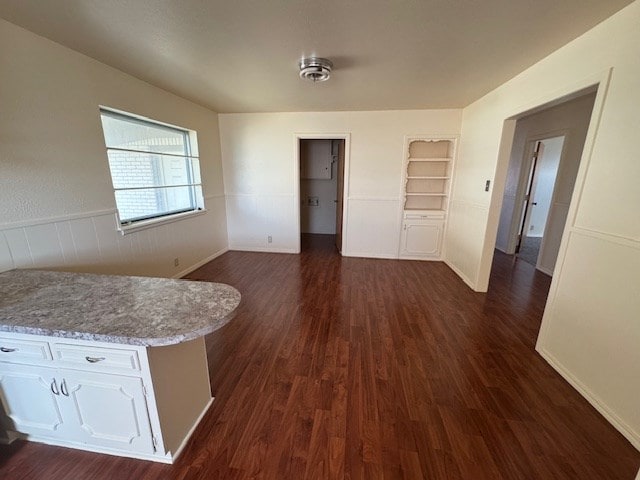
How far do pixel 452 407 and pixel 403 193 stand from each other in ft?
11.0

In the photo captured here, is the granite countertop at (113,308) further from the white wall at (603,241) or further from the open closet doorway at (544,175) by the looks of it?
the open closet doorway at (544,175)

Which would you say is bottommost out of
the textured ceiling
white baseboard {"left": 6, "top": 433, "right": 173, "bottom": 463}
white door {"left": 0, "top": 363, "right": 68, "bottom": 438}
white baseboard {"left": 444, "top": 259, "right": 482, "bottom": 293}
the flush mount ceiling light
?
white baseboard {"left": 6, "top": 433, "right": 173, "bottom": 463}

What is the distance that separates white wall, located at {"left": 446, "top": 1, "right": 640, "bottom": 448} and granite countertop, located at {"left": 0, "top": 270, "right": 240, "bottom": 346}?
2249 mm

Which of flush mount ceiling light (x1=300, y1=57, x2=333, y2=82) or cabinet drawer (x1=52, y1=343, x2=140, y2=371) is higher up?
flush mount ceiling light (x1=300, y1=57, x2=333, y2=82)

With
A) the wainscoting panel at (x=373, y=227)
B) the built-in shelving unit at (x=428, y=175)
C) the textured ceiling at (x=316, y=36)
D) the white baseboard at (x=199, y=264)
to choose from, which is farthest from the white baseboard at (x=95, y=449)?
the built-in shelving unit at (x=428, y=175)

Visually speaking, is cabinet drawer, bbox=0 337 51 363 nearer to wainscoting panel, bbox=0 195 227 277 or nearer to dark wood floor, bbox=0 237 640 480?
dark wood floor, bbox=0 237 640 480

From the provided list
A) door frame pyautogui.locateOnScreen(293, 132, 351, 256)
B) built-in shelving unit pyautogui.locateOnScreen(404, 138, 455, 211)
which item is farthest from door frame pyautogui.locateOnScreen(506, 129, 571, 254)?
door frame pyautogui.locateOnScreen(293, 132, 351, 256)

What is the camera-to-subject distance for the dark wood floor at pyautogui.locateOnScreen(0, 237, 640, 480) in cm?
133

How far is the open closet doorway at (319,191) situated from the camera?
5.80 meters

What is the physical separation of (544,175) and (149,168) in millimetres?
7649

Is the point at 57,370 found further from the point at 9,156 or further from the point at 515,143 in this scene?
the point at 515,143

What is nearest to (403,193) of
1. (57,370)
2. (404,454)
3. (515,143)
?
(515,143)

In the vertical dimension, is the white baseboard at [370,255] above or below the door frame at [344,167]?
below

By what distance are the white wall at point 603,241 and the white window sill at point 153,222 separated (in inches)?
A: 157
